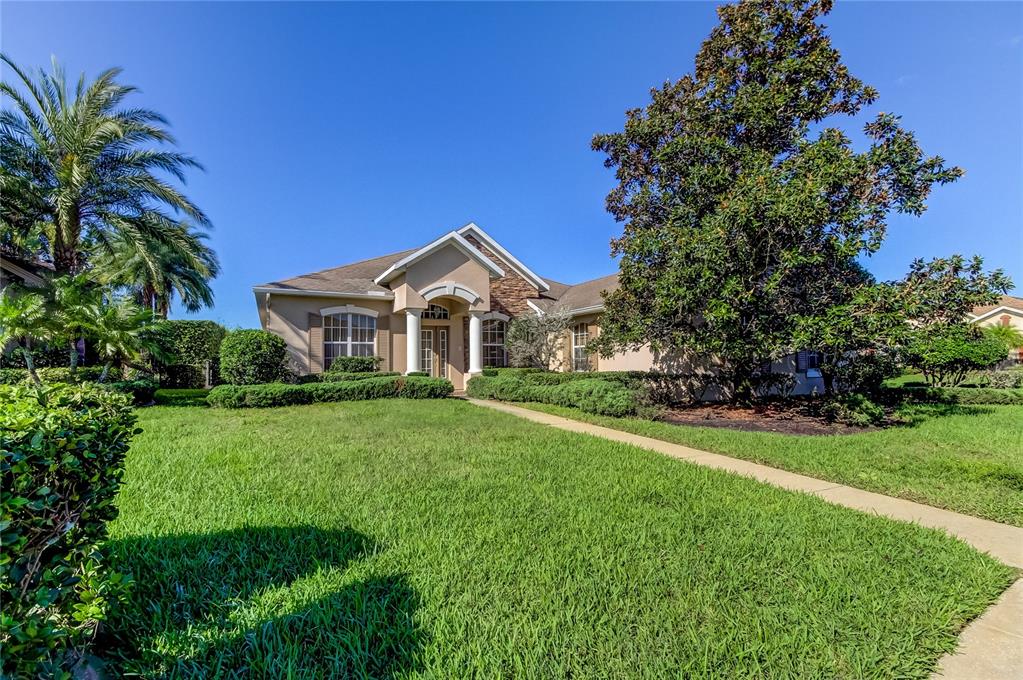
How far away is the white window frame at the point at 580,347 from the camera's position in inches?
692

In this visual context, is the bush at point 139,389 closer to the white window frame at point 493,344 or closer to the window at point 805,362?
the white window frame at point 493,344

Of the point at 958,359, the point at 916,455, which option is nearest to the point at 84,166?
the point at 916,455

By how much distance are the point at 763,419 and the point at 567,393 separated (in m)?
4.80

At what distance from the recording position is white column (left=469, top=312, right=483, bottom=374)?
17.2m

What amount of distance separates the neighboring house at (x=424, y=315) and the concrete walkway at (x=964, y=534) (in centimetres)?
906

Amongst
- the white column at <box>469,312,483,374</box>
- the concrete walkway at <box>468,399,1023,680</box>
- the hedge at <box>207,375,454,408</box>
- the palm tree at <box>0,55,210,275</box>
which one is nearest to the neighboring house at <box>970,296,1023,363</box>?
the white column at <box>469,312,483,374</box>

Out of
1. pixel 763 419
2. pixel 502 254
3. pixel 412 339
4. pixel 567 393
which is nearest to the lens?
pixel 763 419

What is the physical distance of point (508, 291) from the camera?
2014 cm

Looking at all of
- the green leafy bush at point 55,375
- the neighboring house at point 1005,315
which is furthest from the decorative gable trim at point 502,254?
the neighboring house at point 1005,315

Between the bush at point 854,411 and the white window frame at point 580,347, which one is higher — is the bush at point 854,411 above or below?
below

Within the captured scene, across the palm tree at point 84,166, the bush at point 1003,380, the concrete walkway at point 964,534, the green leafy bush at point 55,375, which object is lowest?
the concrete walkway at point 964,534

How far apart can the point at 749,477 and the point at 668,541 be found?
2572 millimetres

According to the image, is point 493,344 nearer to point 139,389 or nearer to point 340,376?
point 340,376

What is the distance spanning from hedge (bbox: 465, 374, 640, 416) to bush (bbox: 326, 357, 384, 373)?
3653 millimetres
